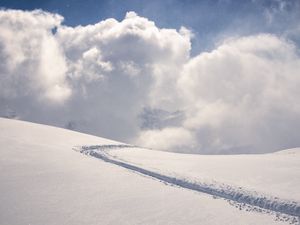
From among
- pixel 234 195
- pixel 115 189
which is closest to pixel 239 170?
pixel 234 195

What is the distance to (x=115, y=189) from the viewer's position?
26.9 meters

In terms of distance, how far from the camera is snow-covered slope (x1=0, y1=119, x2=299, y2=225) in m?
21.2

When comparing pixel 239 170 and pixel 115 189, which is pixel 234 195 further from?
pixel 115 189

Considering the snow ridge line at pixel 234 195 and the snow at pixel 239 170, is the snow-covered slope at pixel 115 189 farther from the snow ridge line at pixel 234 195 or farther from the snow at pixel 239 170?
the snow ridge line at pixel 234 195

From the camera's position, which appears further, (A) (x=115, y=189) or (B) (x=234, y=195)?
(A) (x=115, y=189)

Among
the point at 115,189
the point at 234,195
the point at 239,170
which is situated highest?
the point at 239,170

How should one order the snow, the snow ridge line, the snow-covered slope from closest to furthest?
the snow-covered slope < the snow ridge line < the snow

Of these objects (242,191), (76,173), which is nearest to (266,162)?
(242,191)

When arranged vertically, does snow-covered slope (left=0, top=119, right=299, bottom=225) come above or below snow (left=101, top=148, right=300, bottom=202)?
below

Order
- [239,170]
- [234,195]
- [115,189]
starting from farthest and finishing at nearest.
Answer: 1. [239,170]
2. [115,189]
3. [234,195]

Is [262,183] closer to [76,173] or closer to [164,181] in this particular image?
[164,181]

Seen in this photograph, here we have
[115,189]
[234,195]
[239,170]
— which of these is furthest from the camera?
[239,170]

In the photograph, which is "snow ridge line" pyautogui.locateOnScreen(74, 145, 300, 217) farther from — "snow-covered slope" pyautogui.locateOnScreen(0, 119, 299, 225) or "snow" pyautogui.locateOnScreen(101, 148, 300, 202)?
"snow" pyautogui.locateOnScreen(101, 148, 300, 202)

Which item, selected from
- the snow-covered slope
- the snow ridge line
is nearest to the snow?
the snow-covered slope
